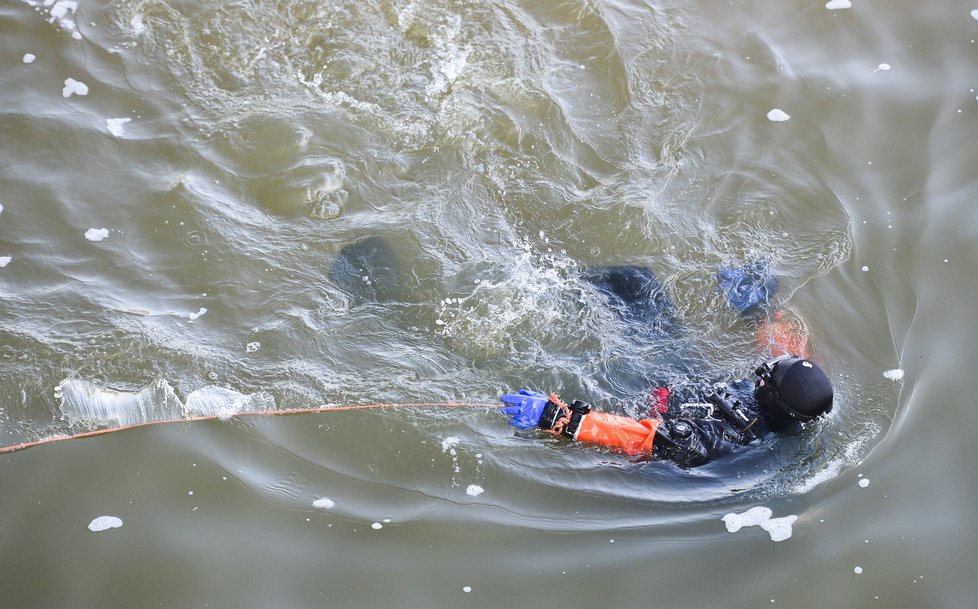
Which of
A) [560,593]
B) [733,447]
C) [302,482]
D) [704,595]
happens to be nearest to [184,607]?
[302,482]

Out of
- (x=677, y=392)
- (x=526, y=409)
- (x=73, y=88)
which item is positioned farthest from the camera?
(x=73, y=88)

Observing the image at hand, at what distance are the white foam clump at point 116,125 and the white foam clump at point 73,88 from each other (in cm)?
43

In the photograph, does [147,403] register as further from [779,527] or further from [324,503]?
[779,527]

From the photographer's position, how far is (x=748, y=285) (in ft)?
16.2

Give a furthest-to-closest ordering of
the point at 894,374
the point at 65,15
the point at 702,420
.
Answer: the point at 65,15 → the point at 894,374 → the point at 702,420

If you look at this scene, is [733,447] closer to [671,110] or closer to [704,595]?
[704,595]

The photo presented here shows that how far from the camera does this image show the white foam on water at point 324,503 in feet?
13.2

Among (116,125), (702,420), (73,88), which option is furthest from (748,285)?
(73,88)

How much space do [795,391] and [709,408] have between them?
1.76 feet

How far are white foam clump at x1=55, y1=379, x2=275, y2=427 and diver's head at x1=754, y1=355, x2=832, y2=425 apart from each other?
9.07 ft

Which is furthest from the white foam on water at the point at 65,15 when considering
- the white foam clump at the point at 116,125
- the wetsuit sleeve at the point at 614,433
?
the wetsuit sleeve at the point at 614,433

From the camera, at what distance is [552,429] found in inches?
156

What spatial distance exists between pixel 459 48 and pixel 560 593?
4.36 meters

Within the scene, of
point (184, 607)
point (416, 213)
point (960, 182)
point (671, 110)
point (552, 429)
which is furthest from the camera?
point (671, 110)
